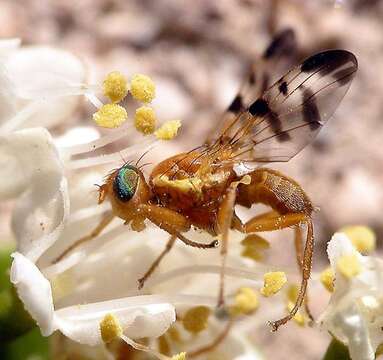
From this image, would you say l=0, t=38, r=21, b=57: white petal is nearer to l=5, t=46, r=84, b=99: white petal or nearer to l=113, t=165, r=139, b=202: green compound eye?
l=5, t=46, r=84, b=99: white petal

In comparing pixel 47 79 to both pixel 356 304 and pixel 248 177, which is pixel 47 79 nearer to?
pixel 248 177

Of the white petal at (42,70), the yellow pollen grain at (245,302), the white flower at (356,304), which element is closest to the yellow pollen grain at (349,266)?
the white flower at (356,304)

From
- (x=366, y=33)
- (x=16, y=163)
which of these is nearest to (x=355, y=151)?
(x=366, y=33)

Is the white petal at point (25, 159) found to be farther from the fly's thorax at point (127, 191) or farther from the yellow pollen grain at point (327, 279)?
the yellow pollen grain at point (327, 279)

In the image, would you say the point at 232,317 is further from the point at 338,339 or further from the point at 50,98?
the point at 50,98

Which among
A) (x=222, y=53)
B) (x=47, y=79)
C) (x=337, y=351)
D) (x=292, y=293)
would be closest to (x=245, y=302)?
(x=292, y=293)

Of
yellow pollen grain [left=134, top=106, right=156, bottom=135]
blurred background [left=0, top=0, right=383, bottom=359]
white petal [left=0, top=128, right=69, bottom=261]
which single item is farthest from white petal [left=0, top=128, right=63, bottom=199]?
blurred background [left=0, top=0, right=383, bottom=359]

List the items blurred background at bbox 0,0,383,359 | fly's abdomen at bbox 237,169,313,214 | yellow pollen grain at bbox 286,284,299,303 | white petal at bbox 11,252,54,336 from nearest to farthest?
white petal at bbox 11,252,54,336 → fly's abdomen at bbox 237,169,313,214 → yellow pollen grain at bbox 286,284,299,303 → blurred background at bbox 0,0,383,359
